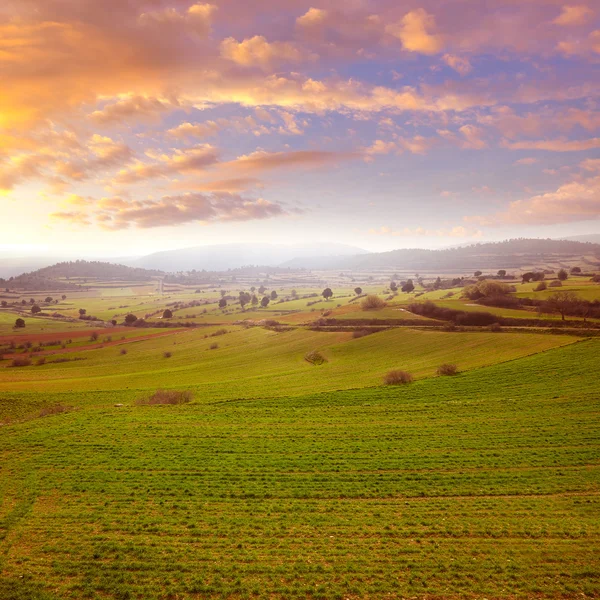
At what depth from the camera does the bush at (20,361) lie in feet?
267

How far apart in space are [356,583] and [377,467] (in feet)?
37.2

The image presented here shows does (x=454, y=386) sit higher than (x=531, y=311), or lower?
lower

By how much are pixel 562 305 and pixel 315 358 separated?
2052 inches

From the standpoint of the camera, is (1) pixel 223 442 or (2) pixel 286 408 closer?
(1) pixel 223 442

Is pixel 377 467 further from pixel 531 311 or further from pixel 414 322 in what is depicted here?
pixel 531 311

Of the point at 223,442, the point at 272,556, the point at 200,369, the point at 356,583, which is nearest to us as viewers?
the point at 356,583

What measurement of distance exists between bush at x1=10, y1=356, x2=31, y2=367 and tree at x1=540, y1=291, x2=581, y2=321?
11547 cm

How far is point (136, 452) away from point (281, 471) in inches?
508

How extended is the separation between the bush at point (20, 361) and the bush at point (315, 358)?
6430 centimetres

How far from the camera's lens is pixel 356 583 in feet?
54.5

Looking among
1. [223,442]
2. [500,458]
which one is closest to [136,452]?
[223,442]

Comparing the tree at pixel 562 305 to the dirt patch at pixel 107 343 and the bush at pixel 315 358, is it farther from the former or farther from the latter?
the dirt patch at pixel 107 343

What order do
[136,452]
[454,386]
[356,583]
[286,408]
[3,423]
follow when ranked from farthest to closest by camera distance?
[454,386], [286,408], [3,423], [136,452], [356,583]

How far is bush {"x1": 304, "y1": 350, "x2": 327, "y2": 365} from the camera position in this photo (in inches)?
2869
